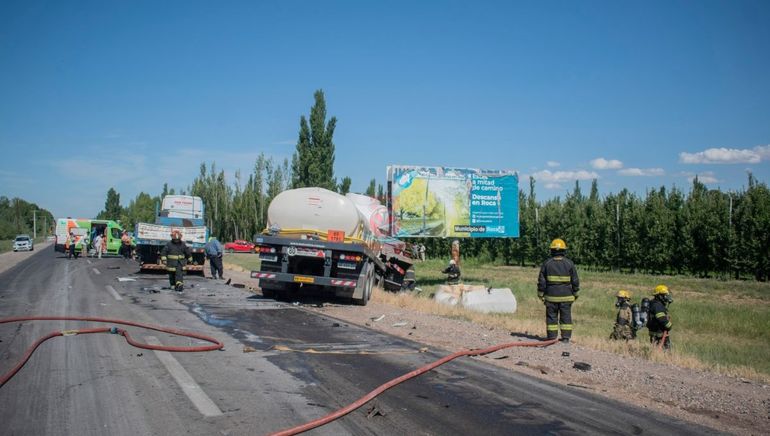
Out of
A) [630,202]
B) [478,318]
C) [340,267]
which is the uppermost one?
[630,202]

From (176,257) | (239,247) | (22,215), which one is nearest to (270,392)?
(176,257)

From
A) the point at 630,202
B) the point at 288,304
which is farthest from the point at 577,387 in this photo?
the point at 630,202

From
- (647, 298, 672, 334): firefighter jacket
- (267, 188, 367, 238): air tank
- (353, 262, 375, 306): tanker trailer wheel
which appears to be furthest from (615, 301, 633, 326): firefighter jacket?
(267, 188, 367, 238): air tank

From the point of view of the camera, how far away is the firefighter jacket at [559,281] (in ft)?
33.5

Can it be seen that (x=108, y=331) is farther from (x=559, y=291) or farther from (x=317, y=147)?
(x=317, y=147)

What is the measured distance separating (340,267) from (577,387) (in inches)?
342

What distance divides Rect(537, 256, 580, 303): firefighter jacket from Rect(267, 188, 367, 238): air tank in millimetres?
6701

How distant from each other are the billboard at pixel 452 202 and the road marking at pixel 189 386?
17.0 metres

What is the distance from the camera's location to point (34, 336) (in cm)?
910

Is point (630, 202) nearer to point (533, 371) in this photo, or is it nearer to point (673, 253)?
point (673, 253)

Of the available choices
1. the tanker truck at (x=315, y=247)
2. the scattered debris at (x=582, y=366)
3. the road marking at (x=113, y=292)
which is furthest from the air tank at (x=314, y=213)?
the scattered debris at (x=582, y=366)

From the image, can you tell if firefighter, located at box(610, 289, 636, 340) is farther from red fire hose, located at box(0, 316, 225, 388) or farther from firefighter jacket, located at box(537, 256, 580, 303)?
red fire hose, located at box(0, 316, 225, 388)

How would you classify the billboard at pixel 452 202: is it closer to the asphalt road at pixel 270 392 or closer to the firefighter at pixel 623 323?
the firefighter at pixel 623 323

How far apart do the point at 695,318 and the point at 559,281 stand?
10.9m
